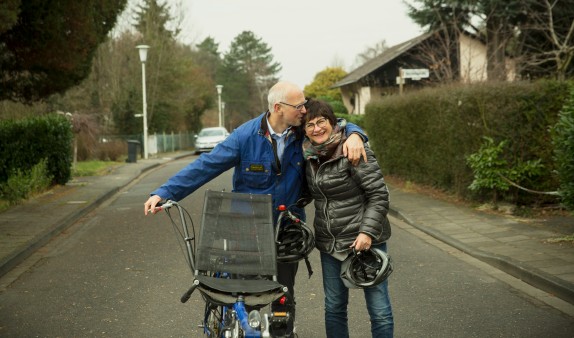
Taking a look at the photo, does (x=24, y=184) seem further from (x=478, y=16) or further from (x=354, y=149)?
(x=478, y=16)

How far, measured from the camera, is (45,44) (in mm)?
14562

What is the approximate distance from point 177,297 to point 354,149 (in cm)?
369

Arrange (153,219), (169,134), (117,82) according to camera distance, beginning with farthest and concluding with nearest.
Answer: (169,134), (117,82), (153,219)

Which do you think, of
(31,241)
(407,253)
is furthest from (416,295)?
(31,241)

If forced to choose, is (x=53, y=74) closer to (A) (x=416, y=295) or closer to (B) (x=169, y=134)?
(A) (x=416, y=295)

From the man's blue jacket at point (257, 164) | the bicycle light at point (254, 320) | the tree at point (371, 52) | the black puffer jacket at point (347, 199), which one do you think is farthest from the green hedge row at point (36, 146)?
the tree at point (371, 52)

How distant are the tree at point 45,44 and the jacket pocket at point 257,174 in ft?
31.3

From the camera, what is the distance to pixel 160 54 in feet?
158

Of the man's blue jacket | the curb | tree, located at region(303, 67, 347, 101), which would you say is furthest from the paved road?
tree, located at region(303, 67, 347, 101)

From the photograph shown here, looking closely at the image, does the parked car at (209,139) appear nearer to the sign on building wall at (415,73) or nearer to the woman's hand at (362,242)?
the sign on building wall at (415,73)

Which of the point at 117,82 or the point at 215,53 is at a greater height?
the point at 215,53

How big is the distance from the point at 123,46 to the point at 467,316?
43265 millimetres

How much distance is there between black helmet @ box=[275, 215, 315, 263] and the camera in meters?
4.65

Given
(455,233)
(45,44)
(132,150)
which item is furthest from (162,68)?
(455,233)
